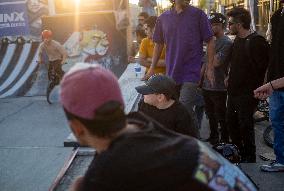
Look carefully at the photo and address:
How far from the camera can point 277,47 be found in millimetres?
3541

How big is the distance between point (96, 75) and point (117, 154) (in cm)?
27

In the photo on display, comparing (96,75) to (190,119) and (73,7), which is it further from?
(73,7)

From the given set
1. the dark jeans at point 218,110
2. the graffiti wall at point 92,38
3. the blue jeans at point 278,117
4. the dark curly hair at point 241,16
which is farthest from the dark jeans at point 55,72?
the blue jeans at point 278,117

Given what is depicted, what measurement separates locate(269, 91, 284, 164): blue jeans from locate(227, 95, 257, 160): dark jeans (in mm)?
449

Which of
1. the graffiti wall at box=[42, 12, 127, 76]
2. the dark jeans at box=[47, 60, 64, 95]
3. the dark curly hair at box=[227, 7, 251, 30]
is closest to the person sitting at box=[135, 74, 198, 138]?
the dark curly hair at box=[227, 7, 251, 30]

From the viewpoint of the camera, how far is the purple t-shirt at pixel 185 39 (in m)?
Answer: 4.10

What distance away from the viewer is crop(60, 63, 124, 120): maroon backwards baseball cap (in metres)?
1.29

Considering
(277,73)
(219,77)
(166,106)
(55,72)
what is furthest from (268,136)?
(55,72)

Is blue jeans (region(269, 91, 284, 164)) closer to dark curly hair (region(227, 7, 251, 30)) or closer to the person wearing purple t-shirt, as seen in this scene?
the person wearing purple t-shirt

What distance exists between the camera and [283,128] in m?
3.73

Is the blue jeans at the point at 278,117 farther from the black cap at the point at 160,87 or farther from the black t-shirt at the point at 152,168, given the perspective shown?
the black t-shirt at the point at 152,168

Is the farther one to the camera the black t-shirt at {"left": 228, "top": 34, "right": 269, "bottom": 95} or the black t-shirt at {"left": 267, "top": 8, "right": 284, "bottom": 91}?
the black t-shirt at {"left": 228, "top": 34, "right": 269, "bottom": 95}

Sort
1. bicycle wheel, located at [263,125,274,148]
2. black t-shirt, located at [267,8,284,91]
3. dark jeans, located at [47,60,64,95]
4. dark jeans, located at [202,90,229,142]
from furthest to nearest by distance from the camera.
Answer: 1. dark jeans, located at [47,60,64,95]
2. bicycle wheel, located at [263,125,274,148]
3. dark jeans, located at [202,90,229,142]
4. black t-shirt, located at [267,8,284,91]

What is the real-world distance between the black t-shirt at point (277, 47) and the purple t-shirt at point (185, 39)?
2.41 feet
